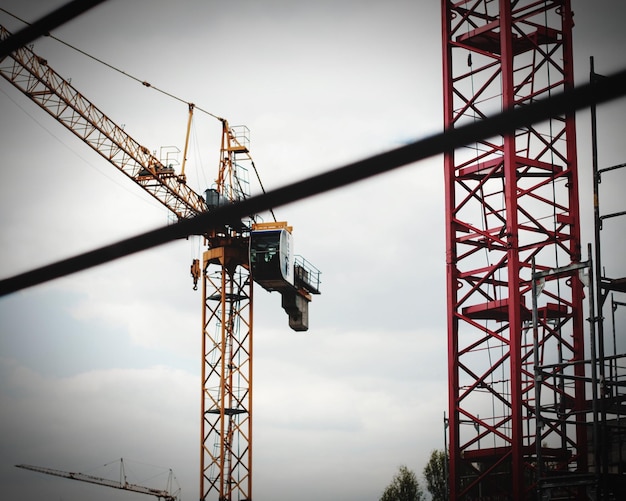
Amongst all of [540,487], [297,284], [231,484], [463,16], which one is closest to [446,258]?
[463,16]

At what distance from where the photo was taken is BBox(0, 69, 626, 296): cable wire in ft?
5.81

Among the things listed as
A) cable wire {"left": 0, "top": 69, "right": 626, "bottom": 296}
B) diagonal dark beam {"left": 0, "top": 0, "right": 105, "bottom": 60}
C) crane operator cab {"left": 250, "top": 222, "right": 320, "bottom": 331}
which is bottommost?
cable wire {"left": 0, "top": 69, "right": 626, "bottom": 296}

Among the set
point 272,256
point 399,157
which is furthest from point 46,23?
point 272,256

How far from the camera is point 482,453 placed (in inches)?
917

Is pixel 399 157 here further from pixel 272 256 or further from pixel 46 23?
pixel 272 256

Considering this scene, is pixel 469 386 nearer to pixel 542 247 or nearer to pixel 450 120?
pixel 542 247

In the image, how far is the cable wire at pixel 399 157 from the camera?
1771 mm

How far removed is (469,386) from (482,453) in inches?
73.8

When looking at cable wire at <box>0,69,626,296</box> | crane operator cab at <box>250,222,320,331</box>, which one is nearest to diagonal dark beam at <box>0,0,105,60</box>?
cable wire at <box>0,69,626,296</box>

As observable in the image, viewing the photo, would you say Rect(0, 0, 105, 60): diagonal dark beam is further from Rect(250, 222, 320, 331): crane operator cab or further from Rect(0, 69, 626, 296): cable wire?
Rect(250, 222, 320, 331): crane operator cab

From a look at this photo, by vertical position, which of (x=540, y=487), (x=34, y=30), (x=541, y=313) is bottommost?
(x=540, y=487)

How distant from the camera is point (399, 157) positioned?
196 cm

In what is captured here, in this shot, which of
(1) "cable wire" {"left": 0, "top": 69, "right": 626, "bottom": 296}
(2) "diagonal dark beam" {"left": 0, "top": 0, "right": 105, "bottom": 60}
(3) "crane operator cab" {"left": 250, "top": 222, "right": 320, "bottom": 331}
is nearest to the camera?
(1) "cable wire" {"left": 0, "top": 69, "right": 626, "bottom": 296}

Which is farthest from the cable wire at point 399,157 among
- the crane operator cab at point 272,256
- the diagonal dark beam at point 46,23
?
the crane operator cab at point 272,256
